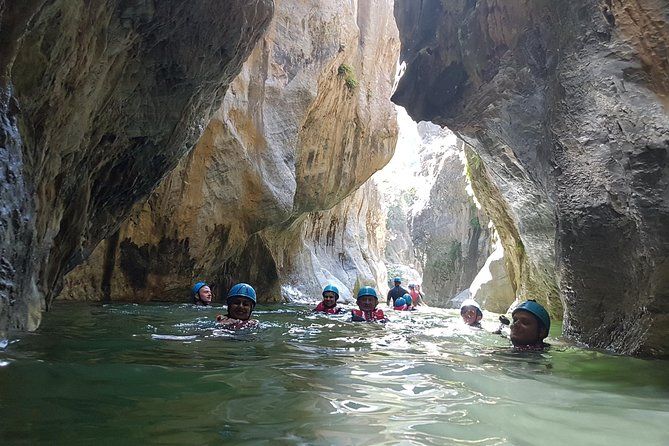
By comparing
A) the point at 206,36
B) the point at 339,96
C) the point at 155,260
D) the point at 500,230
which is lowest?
the point at 155,260

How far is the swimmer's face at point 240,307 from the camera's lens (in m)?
7.16

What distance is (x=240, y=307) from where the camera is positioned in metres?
7.15

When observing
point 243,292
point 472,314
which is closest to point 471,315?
point 472,314

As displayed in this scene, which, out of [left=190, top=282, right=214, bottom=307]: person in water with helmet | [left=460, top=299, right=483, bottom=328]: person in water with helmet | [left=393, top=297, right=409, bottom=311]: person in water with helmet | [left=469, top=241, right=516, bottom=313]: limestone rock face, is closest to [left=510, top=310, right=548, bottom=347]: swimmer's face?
[left=460, top=299, right=483, bottom=328]: person in water with helmet

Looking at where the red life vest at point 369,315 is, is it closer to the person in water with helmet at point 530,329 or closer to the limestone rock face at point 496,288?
the person in water with helmet at point 530,329

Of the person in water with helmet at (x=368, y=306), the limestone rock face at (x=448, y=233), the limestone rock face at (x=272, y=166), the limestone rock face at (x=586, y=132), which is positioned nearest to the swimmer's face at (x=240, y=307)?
the person in water with helmet at (x=368, y=306)

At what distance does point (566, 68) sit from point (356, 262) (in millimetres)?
20210

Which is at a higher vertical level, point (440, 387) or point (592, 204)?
point (592, 204)

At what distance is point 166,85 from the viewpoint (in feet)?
26.5

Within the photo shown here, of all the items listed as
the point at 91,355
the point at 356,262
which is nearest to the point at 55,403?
the point at 91,355

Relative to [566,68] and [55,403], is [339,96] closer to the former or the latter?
[566,68]

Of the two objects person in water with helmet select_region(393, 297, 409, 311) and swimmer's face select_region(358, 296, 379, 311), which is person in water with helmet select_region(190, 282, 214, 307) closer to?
swimmer's face select_region(358, 296, 379, 311)

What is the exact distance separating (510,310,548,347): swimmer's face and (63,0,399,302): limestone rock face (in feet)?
32.0

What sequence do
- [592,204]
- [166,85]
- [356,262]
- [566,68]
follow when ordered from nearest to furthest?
[592,204] → [566,68] → [166,85] → [356,262]
